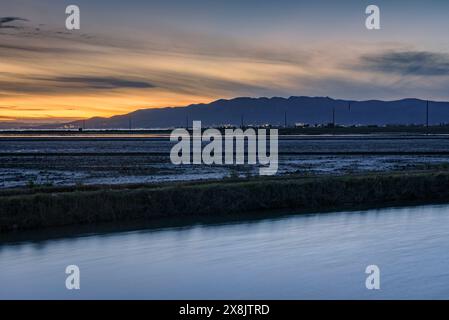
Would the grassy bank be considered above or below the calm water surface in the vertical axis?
above

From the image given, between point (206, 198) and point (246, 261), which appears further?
point (206, 198)

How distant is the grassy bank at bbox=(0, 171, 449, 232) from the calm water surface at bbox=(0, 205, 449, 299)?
1.53m

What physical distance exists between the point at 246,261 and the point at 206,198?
6013 mm

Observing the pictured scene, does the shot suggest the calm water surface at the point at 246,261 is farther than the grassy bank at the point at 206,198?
No

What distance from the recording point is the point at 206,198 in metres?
19.2

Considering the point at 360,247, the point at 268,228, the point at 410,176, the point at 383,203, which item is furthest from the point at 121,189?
the point at 410,176

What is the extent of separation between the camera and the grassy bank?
16781mm

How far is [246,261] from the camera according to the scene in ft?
44.0

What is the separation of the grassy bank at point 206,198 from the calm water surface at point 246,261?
1.53 metres

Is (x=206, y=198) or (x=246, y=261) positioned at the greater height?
(x=206, y=198)

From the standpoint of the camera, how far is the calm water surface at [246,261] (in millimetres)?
11258

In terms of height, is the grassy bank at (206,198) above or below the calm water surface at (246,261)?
above
